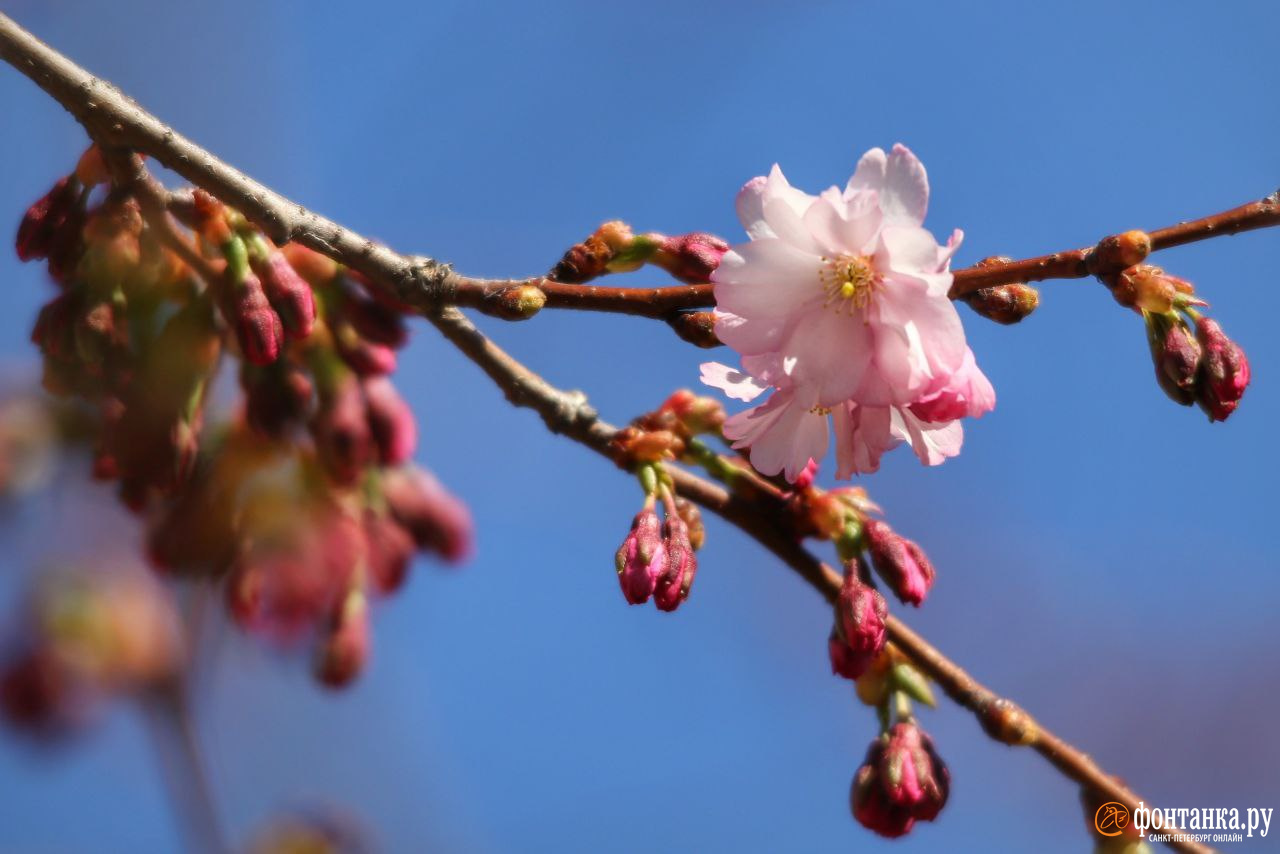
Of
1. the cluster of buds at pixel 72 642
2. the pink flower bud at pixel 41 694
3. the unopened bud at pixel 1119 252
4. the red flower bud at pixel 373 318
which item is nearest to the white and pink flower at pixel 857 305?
the unopened bud at pixel 1119 252

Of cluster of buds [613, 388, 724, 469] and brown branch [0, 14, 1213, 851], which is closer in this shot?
brown branch [0, 14, 1213, 851]

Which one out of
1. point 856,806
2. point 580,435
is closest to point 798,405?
point 580,435

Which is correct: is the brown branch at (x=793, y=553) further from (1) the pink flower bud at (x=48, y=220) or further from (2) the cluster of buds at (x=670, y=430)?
(1) the pink flower bud at (x=48, y=220)

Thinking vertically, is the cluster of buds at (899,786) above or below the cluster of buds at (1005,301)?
below

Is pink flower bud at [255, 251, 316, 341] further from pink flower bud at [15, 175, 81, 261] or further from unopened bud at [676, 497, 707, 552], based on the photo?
unopened bud at [676, 497, 707, 552]

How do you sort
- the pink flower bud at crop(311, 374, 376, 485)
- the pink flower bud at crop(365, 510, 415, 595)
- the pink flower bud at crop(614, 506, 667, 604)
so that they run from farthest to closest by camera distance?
the pink flower bud at crop(365, 510, 415, 595)
the pink flower bud at crop(311, 374, 376, 485)
the pink flower bud at crop(614, 506, 667, 604)

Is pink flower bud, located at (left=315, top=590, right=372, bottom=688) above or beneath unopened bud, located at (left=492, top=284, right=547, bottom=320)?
beneath

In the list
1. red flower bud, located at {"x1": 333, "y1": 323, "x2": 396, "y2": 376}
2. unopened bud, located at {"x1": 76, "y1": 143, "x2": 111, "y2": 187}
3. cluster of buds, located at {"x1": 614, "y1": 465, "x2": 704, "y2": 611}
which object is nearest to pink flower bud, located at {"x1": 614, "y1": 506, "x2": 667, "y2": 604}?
cluster of buds, located at {"x1": 614, "y1": 465, "x2": 704, "y2": 611}

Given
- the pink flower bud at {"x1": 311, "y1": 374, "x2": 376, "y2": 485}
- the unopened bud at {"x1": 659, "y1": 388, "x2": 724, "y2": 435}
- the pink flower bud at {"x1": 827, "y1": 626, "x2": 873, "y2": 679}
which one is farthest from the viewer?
the pink flower bud at {"x1": 311, "y1": 374, "x2": 376, "y2": 485}
